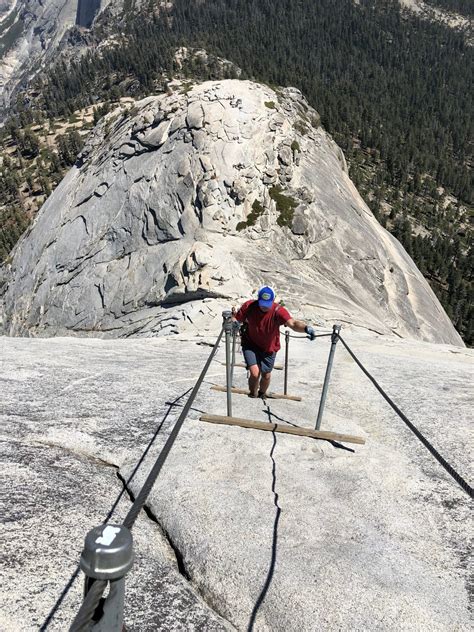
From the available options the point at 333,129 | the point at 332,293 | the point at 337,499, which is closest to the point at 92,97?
the point at 333,129

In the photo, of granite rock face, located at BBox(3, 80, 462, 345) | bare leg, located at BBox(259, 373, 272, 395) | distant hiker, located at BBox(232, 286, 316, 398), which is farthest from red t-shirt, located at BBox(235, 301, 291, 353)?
granite rock face, located at BBox(3, 80, 462, 345)

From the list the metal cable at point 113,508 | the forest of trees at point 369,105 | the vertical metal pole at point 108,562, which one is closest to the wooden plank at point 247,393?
the metal cable at point 113,508

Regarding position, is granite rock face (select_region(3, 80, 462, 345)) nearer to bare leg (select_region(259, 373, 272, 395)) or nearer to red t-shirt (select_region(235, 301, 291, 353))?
bare leg (select_region(259, 373, 272, 395))

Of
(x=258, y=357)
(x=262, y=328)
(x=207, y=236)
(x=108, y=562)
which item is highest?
(x=207, y=236)

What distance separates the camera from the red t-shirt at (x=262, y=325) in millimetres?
9070

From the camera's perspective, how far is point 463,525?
18.0 ft

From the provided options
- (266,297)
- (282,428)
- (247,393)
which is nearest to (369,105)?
(247,393)

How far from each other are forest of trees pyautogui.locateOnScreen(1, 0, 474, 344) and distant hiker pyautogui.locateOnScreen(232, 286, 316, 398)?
273 feet

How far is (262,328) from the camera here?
920cm

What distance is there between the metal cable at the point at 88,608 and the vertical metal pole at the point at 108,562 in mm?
37

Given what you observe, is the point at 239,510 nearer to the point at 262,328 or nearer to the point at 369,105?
the point at 262,328

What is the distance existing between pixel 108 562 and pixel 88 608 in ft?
0.57

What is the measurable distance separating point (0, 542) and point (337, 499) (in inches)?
153

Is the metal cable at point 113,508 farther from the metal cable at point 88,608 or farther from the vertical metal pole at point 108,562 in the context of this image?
the metal cable at point 88,608
